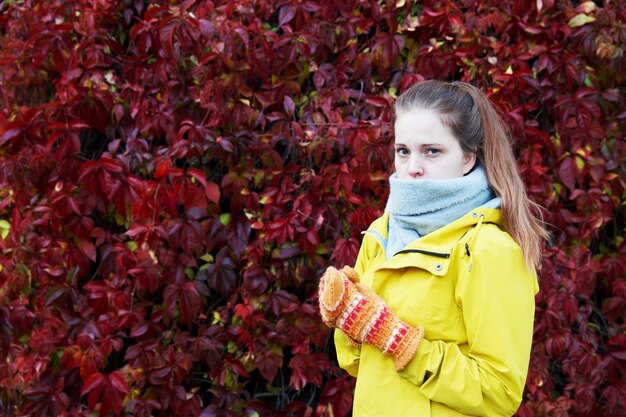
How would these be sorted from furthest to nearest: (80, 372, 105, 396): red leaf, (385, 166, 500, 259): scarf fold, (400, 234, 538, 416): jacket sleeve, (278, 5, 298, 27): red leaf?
1. (278, 5, 298, 27): red leaf
2. (80, 372, 105, 396): red leaf
3. (385, 166, 500, 259): scarf fold
4. (400, 234, 538, 416): jacket sleeve

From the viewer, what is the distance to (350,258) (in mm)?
2889

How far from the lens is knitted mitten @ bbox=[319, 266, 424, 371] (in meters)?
1.79

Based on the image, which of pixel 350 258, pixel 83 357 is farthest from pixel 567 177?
pixel 83 357

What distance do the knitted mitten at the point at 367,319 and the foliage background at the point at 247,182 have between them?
1074 mm

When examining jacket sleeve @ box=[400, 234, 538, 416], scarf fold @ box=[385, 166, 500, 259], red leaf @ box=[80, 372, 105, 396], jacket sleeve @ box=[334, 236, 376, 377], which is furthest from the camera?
red leaf @ box=[80, 372, 105, 396]

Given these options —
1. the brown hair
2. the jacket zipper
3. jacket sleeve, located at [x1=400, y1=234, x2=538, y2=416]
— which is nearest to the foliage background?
the brown hair

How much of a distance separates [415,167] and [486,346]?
48cm

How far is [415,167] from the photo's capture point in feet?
6.17

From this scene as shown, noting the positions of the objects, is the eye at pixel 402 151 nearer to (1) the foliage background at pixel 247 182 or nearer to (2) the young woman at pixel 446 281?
(2) the young woman at pixel 446 281

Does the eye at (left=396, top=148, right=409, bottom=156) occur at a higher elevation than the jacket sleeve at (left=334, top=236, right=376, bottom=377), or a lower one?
higher

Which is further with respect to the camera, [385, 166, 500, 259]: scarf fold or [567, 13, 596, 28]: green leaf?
[567, 13, 596, 28]: green leaf

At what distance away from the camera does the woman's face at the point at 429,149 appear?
188 cm

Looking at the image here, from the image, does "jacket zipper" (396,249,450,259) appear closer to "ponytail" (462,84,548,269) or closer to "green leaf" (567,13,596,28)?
"ponytail" (462,84,548,269)

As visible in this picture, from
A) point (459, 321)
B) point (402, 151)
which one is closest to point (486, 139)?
point (402, 151)
